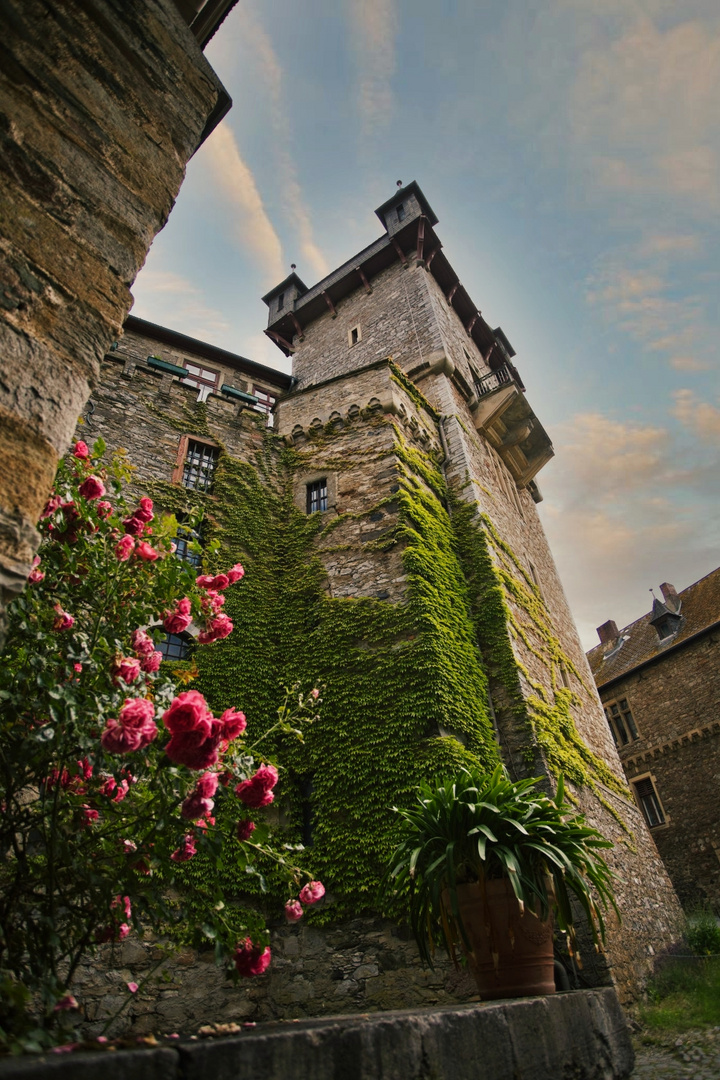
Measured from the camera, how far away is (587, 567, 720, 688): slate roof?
2092cm

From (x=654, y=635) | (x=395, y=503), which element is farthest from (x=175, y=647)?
(x=654, y=635)

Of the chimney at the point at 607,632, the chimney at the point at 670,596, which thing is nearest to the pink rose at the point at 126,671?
the chimney at the point at 670,596

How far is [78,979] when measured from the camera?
541 centimetres

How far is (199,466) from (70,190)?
29.1 ft

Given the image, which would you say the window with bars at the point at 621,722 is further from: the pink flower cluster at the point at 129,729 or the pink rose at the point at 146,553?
the pink flower cluster at the point at 129,729

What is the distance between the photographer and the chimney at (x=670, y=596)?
2330 cm

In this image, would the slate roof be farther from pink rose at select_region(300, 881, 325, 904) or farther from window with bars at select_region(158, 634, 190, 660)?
pink rose at select_region(300, 881, 325, 904)

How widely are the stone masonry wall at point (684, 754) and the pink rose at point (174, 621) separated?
741 inches

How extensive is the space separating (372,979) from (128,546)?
17.0 ft

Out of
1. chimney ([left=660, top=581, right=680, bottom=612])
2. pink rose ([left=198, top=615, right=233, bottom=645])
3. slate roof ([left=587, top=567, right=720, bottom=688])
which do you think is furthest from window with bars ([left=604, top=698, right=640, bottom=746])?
pink rose ([left=198, top=615, right=233, bottom=645])

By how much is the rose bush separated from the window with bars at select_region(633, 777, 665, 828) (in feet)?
63.2

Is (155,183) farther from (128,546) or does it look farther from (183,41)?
(128,546)

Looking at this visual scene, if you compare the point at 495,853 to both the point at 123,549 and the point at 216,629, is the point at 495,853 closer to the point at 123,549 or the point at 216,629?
the point at 216,629

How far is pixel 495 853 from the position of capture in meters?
4.08
